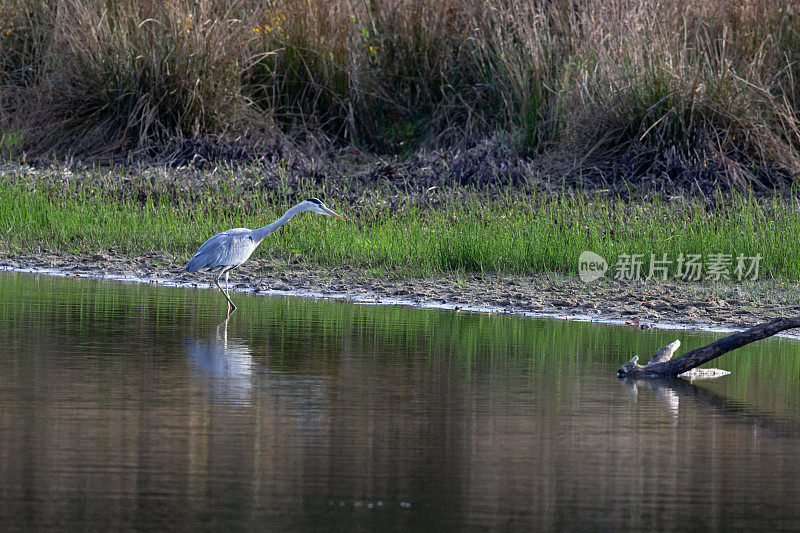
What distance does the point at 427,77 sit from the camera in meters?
18.9

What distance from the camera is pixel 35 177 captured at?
16.3 m

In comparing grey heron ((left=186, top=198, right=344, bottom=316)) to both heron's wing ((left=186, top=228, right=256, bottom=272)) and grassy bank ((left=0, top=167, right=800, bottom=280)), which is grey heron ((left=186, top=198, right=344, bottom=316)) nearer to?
heron's wing ((left=186, top=228, right=256, bottom=272))

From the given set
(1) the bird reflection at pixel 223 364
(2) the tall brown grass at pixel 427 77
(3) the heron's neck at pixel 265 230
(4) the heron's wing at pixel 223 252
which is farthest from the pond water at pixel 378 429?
(2) the tall brown grass at pixel 427 77

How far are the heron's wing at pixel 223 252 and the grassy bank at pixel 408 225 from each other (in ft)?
5.81

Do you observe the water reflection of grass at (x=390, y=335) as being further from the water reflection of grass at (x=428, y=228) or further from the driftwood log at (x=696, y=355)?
the water reflection of grass at (x=428, y=228)

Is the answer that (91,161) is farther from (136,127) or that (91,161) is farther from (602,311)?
(602,311)

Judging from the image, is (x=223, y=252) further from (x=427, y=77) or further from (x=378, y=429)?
(x=427, y=77)

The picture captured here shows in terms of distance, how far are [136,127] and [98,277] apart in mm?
5466

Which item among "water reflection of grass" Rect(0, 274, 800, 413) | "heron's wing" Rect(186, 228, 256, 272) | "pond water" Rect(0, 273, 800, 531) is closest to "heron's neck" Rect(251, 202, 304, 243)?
"heron's wing" Rect(186, 228, 256, 272)

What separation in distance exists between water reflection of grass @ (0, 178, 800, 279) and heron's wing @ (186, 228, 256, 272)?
1728 mm

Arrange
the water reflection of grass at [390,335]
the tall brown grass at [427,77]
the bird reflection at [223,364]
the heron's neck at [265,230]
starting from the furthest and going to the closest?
the tall brown grass at [427,77] → the heron's neck at [265,230] → the water reflection of grass at [390,335] → the bird reflection at [223,364]

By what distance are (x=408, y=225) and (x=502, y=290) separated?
7.81 ft

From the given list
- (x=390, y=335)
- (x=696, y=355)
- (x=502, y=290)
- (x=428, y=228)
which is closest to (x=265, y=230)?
(x=502, y=290)

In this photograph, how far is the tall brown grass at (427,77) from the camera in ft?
51.8
